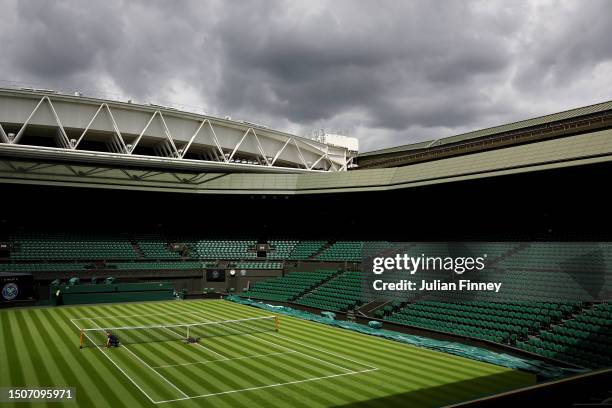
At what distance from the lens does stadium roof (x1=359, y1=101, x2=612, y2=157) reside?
3366 centimetres

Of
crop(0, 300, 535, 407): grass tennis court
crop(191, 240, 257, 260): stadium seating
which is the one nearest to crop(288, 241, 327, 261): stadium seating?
crop(191, 240, 257, 260): stadium seating

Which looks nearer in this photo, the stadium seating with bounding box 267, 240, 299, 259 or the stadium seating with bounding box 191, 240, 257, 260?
the stadium seating with bounding box 191, 240, 257, 260

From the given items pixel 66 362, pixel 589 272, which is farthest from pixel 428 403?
pixel 589 272

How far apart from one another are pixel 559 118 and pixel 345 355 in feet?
87.6

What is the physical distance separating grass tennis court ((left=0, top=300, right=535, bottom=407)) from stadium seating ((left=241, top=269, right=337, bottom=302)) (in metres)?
12.2

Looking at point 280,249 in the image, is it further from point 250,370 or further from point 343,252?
point 250,370

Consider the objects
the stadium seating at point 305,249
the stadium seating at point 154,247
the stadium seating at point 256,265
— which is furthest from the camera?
the stadium seating at point 305,249

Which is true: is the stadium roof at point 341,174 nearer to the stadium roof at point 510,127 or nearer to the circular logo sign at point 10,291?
the stadium roof at point 510,127

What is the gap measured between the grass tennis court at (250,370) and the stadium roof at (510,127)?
23.3 meters

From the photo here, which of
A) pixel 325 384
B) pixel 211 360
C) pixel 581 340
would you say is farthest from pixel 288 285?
pixel 581 340

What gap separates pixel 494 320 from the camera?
24.6 metres

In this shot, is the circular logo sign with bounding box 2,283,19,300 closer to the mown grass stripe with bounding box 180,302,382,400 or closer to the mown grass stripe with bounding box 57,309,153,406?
the mown grass stripe with bounding box 57,309,153,406

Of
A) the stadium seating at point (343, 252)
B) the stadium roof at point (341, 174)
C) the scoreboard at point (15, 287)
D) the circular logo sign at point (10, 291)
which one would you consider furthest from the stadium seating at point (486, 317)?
the circular logo sign at point (10, 291)

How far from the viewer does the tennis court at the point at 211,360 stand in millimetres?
16406
